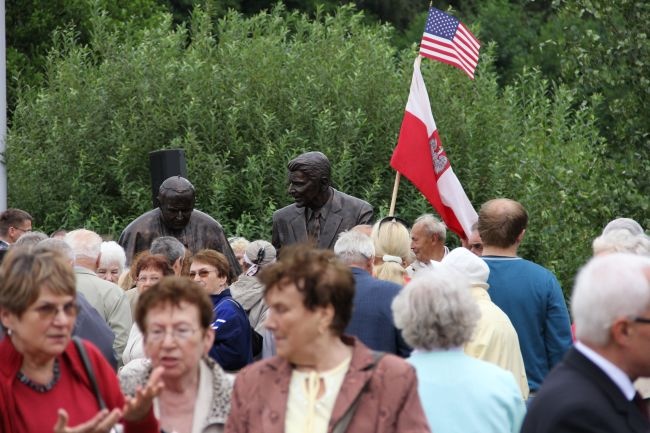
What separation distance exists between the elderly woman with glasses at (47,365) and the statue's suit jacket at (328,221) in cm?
713

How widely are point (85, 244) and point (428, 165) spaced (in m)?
5.36

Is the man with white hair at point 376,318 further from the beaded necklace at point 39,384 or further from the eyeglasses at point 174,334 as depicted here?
the beaded necklace at point 39,384

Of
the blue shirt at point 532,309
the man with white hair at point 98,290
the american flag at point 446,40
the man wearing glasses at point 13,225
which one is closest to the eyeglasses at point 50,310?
the man with white hair at point 98,290

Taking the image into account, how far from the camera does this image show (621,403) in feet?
15.9

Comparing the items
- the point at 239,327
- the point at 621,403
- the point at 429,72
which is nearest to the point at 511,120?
the point at 429,72

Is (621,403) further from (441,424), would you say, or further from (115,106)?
(115,106)

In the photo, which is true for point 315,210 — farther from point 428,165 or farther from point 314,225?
point 428,165

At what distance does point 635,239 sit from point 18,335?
4117 mm

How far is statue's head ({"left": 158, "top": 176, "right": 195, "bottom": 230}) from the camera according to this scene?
1291cm

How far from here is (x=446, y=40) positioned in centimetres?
1550

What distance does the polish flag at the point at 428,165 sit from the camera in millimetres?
13891

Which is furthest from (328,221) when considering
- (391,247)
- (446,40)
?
(446,40)

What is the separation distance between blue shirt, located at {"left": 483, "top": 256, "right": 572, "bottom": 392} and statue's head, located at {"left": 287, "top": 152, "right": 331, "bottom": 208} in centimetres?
386

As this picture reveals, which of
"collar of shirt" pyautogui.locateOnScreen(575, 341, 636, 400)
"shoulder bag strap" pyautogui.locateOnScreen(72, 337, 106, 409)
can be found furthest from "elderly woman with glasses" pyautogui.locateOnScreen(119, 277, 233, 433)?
"collar of shirt" pyautogui.locateOnScreen(575, 341, 636, 400)
